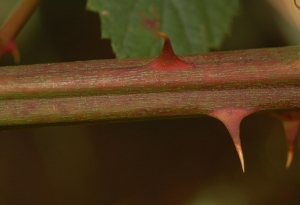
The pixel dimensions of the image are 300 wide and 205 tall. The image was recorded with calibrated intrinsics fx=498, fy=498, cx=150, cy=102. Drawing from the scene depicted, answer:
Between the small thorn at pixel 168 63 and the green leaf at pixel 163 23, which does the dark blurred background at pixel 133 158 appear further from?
the small thorn at pixel 168 63

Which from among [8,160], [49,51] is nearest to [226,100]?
[49,51]

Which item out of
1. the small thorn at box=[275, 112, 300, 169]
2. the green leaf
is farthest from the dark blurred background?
the small thorn at box=[275, 112, 300, 169]

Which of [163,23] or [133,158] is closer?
[163,23]

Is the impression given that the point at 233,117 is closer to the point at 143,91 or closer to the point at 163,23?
the point at 143,91

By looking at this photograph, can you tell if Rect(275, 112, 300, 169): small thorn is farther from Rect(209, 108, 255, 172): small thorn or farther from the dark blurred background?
the dark blurred background

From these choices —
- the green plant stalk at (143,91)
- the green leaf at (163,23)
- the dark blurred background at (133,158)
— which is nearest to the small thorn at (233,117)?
the green plant stalk at (143,91)

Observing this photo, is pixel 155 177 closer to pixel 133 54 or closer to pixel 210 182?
pixel 210 182

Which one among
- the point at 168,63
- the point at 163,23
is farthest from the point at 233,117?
the point at 163,23
